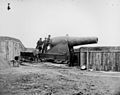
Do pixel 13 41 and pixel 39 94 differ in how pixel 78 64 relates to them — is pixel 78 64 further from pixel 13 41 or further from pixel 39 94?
pixel 39 94

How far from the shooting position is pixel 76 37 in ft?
58.4

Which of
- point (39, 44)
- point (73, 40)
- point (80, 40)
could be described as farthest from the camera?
point (80, 40)

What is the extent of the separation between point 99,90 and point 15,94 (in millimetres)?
2601

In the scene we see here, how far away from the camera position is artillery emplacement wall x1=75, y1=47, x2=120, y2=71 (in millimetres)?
15828

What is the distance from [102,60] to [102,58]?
0.14 meters

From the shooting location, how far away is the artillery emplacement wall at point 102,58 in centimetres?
1583

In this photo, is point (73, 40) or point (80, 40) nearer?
point (73, 40)

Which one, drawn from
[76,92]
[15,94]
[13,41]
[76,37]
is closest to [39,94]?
[15,94]

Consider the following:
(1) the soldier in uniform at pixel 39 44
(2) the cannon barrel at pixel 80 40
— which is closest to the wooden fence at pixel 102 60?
(2) the cannon barrel at pixel 80 40

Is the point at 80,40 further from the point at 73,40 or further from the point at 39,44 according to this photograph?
the point at 39,44

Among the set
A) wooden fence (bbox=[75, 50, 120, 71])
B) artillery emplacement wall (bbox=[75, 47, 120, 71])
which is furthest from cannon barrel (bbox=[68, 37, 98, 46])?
wooden fence (bbox=[75, 50, 120, 71])

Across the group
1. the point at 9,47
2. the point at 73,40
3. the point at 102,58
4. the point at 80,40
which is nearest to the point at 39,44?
the point at 73,40

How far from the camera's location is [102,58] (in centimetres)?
1605

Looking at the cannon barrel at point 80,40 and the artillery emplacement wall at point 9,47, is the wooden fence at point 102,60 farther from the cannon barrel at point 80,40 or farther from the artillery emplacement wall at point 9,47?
the artillery emplacement wall at point 9,47
